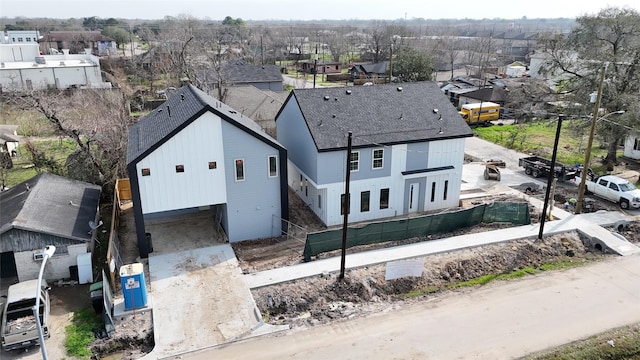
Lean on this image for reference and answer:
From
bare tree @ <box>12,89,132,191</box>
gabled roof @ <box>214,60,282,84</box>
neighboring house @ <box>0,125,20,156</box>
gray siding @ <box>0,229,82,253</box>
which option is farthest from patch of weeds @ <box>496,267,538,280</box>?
gabled roof @ <box>214,60,282,84</box>

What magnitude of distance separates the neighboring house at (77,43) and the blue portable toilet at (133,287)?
99.8m

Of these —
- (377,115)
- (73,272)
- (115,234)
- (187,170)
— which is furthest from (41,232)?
(377,115)

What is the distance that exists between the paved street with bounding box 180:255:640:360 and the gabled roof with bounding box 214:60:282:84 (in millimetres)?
42261

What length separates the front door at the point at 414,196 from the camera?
2689cm

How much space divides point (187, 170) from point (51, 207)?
6.65 meters

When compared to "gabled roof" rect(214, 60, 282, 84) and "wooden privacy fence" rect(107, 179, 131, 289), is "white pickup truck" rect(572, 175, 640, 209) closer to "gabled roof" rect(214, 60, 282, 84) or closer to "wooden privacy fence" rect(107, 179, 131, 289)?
"wooden privacy fence" rect(107, 179, 131, 289)

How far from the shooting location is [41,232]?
19.7 meters

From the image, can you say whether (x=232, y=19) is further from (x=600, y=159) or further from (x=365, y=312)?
(x=365, y=312)

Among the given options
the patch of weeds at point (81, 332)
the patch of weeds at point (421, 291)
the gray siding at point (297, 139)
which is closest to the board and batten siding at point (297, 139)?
the gray siding at point (297, 139)

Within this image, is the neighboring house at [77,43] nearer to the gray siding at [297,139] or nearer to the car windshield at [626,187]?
the gray siding at [297,139]

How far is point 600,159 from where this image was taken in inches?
1447

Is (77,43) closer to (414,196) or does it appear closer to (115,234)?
(115,234)

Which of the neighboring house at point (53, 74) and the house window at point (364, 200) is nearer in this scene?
the house window at point (364, 200)

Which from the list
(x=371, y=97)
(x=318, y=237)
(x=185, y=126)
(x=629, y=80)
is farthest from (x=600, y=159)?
(x=185, y=126)
